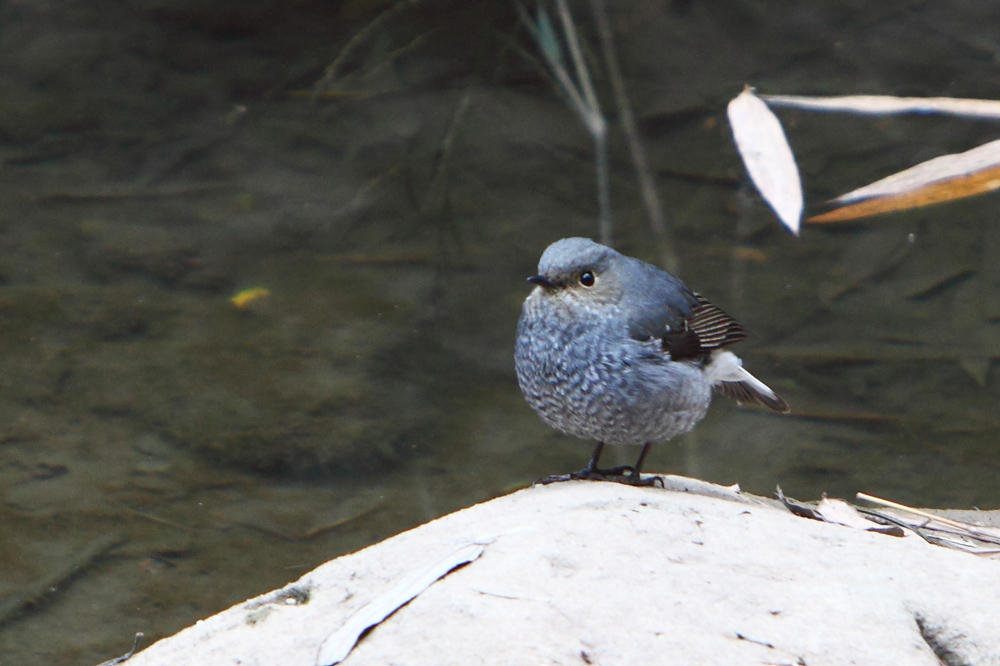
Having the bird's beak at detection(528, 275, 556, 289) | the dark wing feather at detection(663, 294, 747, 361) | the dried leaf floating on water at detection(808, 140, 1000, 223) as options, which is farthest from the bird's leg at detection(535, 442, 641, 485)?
the dried leaf floating on water at detection(808, 140, 1000, 223)

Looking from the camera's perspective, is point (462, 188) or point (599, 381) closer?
point (599, 381)

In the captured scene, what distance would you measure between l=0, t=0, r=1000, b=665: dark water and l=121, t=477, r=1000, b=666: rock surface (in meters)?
1.22

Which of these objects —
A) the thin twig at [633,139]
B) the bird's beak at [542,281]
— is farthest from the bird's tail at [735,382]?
the thin twig at [633,139]

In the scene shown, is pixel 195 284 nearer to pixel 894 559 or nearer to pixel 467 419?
pixel 467 419

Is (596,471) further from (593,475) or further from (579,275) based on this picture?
(579,275)

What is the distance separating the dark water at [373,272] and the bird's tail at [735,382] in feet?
1.58

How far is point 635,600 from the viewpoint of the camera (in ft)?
6.50

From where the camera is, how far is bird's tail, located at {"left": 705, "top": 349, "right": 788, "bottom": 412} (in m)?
3.45

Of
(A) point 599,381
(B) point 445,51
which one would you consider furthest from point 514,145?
(A) point 599,381

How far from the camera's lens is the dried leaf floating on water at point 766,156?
10.2 feet

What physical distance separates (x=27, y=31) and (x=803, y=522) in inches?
203

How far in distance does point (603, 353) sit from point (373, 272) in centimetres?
204

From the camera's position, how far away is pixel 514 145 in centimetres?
543

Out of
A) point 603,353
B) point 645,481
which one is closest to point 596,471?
point 645,481
